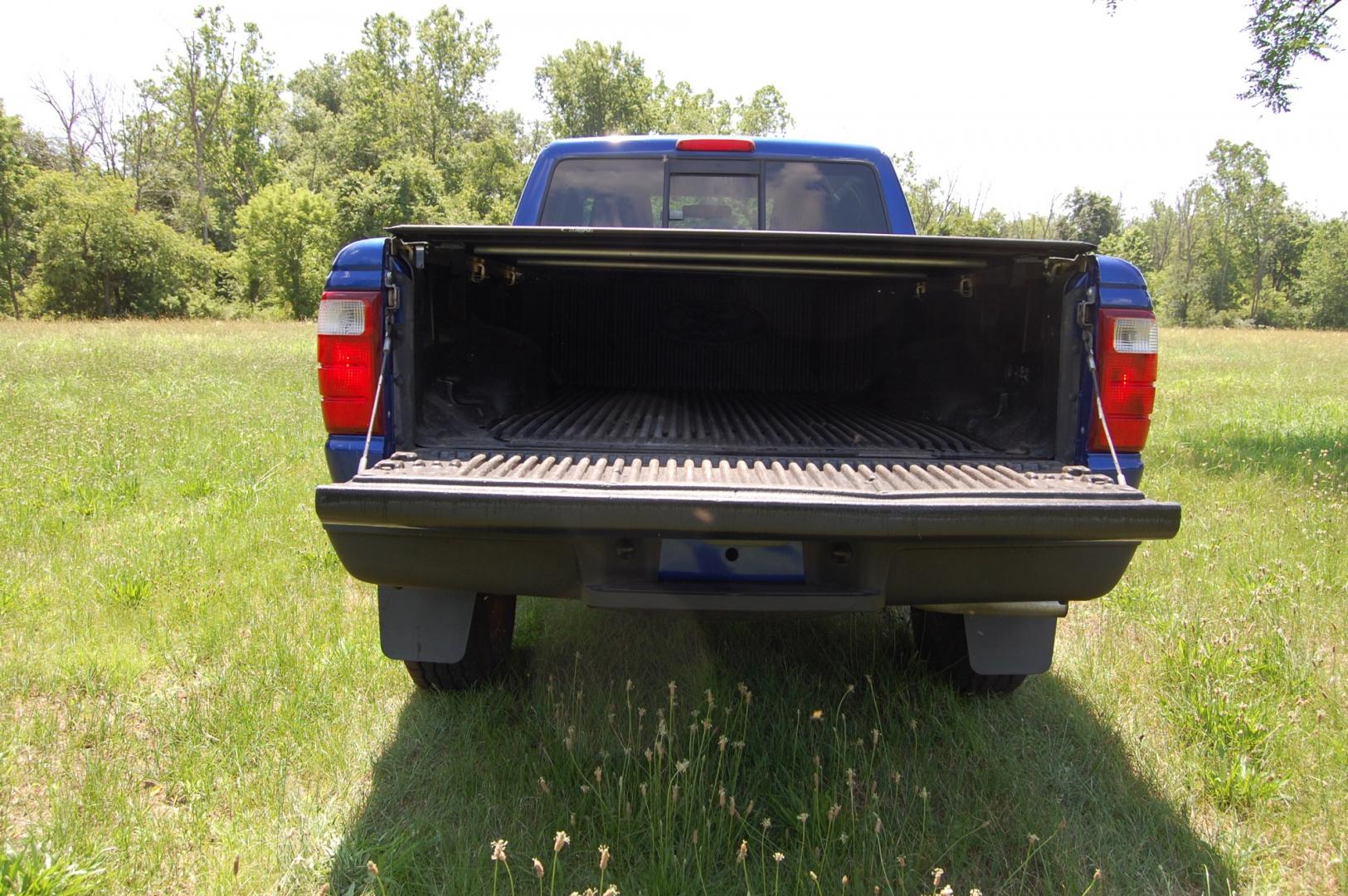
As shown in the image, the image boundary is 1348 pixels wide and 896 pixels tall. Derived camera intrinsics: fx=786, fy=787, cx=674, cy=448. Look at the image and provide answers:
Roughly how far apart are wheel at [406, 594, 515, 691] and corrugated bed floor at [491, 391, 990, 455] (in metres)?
0.65

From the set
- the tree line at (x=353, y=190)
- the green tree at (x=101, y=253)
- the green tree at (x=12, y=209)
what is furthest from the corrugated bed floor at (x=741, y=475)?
the green tree at (x=12, y=209)

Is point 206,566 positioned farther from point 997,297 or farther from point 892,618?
point 997,297

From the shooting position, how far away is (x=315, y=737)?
257 centimetres

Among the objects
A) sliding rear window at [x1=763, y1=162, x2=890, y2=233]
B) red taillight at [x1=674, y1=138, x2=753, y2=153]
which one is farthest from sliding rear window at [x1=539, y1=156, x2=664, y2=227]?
sliding rear window at [x1=763, y1=162, x2=890, y2=233]

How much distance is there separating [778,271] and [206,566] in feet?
10.7

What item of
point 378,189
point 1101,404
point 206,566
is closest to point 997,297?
point 1101,404

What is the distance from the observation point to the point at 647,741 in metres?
A: 2.55

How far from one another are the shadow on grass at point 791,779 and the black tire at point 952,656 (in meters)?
0.07

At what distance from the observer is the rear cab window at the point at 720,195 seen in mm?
3871

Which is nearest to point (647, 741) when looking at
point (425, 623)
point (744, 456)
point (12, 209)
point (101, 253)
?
point (425, 623)

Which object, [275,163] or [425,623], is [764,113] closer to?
[275,163]

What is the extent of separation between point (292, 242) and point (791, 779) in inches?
1784

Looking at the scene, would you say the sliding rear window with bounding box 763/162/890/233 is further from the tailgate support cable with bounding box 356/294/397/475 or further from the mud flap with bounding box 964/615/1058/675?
the tailgate support cable with bounding box 356/294/397/475

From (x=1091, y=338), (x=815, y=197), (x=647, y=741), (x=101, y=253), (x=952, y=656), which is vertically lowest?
(x=647, y=741)
